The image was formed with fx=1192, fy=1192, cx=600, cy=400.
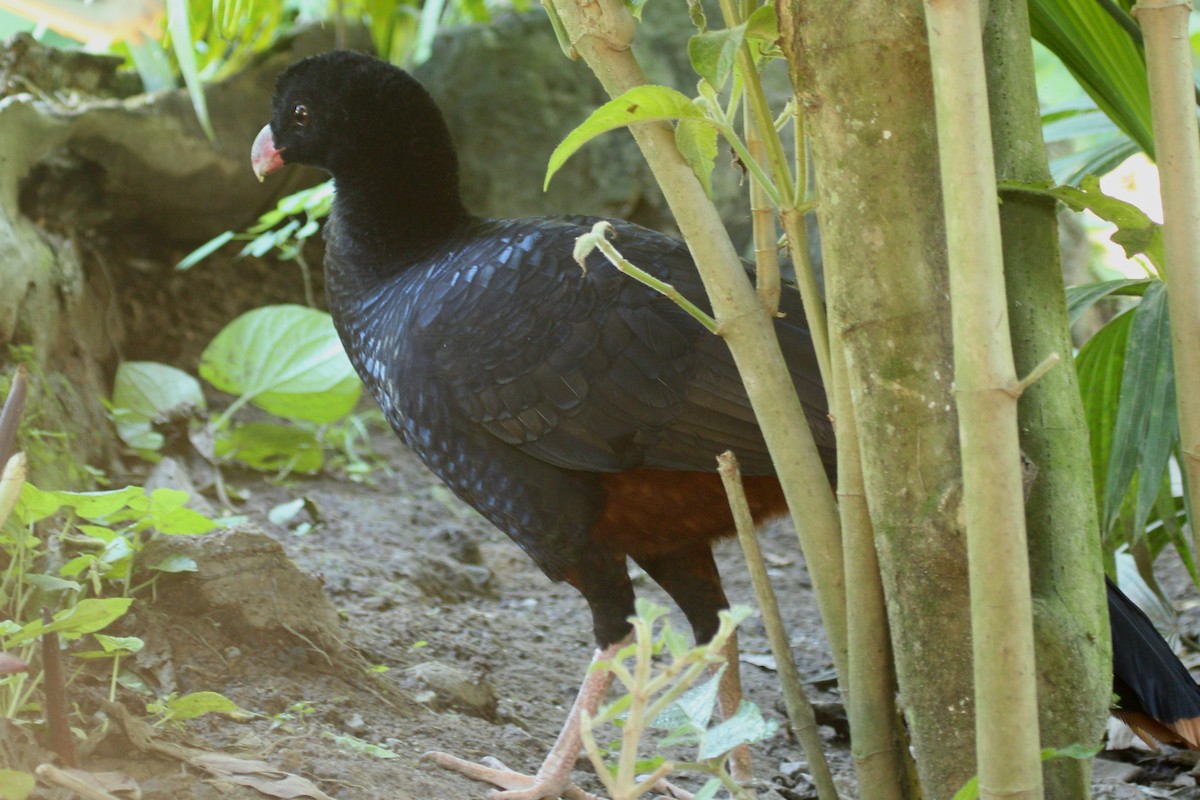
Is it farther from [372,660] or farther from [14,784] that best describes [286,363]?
[14,784]

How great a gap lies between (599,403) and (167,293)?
10.6 feet

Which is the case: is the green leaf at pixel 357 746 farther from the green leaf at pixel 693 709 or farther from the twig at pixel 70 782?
the green leaf at pixel 693 709

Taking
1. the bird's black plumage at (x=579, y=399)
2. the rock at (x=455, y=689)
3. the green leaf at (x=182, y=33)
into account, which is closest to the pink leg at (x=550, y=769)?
the bird's black plumage at (x=579, y=399)

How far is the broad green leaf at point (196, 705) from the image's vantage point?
1869 mm

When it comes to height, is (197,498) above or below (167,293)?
below

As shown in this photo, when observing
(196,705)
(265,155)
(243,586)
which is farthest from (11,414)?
(265,155)

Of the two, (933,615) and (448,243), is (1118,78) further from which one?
(448,243)

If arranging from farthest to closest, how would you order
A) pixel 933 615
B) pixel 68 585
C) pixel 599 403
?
pixel 599 403
pixel 68 585
pixel 933 615

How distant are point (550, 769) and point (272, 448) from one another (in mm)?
2374

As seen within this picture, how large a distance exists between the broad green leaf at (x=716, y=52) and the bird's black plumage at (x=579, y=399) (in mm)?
1022

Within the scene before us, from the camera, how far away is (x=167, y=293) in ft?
16.6

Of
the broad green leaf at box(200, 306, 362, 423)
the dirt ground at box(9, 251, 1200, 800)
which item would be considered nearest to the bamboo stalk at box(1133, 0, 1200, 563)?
the dirt ground at box(9, 251, 1200, 800)

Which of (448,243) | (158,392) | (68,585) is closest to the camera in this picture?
(68,585)

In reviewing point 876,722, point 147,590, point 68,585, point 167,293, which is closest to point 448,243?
point 147,590
